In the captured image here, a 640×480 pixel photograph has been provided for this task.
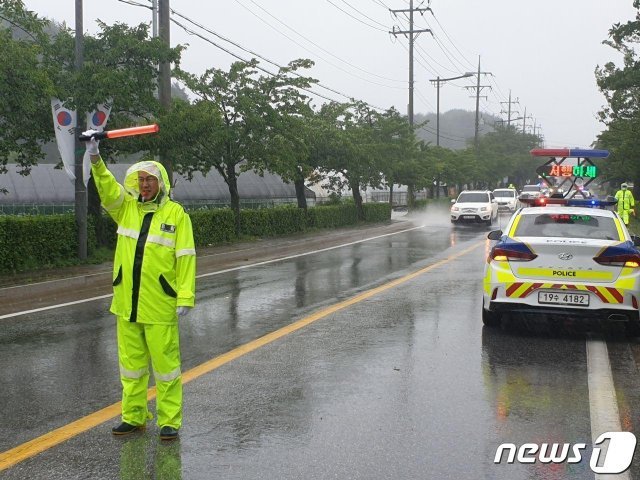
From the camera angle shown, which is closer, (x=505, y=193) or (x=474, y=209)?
(x=474, y=209)

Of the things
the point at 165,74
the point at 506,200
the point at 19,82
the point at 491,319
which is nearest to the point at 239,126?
the point at 165,74

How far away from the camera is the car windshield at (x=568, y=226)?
830 centimetres

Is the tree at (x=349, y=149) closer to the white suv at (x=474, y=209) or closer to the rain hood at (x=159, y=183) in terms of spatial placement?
the white suv at (x=474, y=209)

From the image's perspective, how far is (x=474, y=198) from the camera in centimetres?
3438

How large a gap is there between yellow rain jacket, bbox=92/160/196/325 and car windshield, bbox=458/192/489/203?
30260 mm

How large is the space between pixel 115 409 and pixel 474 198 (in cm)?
3041

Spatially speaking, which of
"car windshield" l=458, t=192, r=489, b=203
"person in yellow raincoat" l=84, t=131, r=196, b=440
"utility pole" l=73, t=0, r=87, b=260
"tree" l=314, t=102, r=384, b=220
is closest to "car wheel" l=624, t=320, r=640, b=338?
"person in yellow raincoat" l=84, t=131, r=196, b=440

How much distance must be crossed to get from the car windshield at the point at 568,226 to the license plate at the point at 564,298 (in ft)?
2.55

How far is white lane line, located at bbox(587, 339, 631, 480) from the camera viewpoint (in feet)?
16.5

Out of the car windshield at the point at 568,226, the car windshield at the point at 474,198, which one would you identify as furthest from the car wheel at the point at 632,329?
the car windshield at the point at 474,198

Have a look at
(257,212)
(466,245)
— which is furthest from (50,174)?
(466,245)

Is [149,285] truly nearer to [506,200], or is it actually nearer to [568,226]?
[568,226]

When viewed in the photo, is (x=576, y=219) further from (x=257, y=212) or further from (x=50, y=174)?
(x=50, y=174)

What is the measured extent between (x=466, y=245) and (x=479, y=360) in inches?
602
